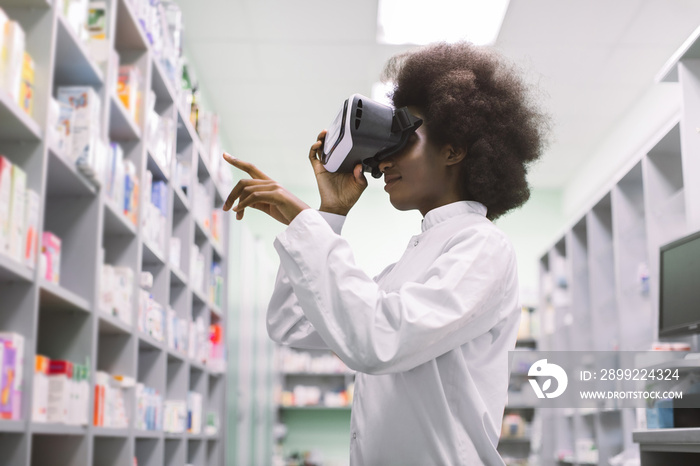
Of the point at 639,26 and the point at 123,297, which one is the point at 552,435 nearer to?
the point at 639,26

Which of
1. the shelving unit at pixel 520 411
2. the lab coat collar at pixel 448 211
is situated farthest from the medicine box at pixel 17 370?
the shelving unit at pixel 520 411

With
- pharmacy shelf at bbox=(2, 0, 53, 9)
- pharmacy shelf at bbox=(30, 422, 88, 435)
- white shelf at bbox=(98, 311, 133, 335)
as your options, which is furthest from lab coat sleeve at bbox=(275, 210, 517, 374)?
white shelf at bbox=(98, 311, 133, 335)

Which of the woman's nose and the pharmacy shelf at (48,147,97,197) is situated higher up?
the pharmacy shelf at (48,147,97,197)

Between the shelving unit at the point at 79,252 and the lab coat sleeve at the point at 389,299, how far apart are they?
39.6 inches

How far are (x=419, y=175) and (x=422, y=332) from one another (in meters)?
0.38

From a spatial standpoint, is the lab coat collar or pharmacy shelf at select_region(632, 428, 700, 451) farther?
pharmacy shelf at select_region(632, 428, 700, 451)

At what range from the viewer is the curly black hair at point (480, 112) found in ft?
4.51

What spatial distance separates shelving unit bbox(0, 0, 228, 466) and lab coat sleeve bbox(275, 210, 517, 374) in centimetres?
101

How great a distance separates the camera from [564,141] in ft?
21.7

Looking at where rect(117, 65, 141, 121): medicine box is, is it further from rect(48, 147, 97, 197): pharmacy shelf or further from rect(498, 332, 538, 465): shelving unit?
rect(498, 332, 538, 465): shelving unit

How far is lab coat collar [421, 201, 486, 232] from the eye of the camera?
1.34 m

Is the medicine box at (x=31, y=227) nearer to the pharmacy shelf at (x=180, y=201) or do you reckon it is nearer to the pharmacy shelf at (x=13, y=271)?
the pharmacy shelf at (x=13, y=271)

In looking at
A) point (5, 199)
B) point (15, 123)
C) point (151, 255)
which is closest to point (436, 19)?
point (151, 255)

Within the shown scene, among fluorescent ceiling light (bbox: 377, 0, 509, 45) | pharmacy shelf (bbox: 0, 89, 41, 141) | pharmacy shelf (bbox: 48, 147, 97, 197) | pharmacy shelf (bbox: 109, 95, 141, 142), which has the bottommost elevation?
pharmacy shelf (bbox: 48, 147, 97, 197)
